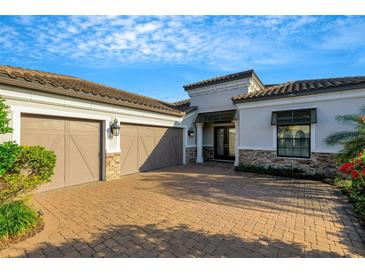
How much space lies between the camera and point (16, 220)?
3611mm

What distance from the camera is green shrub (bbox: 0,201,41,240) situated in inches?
135

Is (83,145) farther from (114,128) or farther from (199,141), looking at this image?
(199,141)

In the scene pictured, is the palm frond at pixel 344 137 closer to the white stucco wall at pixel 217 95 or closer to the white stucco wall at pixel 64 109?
the white stucco wall at pixel 217 95

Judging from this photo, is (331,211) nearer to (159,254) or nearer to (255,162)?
(159,254)

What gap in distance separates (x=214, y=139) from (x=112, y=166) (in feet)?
26.2

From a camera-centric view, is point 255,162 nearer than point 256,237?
No

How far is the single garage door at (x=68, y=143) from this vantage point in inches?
237

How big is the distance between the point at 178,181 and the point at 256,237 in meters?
4.68

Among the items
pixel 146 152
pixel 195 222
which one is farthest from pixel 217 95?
pixel 195 222

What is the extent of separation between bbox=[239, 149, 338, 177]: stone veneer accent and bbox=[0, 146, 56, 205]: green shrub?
9030mm

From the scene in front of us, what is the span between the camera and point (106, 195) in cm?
607

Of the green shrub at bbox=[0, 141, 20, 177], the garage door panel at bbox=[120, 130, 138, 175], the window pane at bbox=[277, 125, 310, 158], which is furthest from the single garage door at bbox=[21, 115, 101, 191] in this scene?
the window pane at bbox=[277, 125, 310, 158]

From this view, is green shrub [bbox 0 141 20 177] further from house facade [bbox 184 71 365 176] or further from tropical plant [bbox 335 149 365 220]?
house facade [bbox 184 71 365 176]

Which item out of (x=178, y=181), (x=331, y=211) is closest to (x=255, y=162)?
(x=178, y=181)
